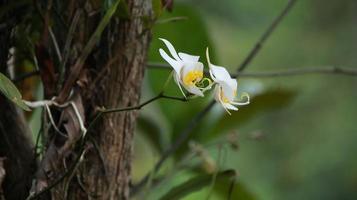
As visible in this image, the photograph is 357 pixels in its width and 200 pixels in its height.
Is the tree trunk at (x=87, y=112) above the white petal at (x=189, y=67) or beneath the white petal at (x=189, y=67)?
beneath

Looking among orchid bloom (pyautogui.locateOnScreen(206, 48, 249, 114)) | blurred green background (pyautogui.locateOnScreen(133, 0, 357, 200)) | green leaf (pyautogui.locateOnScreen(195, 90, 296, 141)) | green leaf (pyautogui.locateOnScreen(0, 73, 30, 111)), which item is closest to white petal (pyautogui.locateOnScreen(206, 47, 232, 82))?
orchid bloom (pyautogui.locateOnScreen(206, 48, 249, 114))

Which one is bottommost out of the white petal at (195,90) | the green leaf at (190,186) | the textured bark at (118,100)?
the green leaf at (190,186)

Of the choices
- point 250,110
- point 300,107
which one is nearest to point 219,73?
point 250,110

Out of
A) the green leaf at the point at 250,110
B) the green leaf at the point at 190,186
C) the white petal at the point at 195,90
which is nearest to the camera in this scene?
the white petal at the point at 195,90

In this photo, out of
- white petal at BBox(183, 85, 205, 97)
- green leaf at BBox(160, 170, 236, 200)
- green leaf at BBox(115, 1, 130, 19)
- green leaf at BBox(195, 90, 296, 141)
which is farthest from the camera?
green leaf at BBox(195, 90, 296, 141)

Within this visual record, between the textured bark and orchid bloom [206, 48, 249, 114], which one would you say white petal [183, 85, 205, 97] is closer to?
orchid bloom [206, 48, 249, 114]

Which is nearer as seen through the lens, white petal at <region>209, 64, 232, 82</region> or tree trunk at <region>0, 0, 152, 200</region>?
white petal at <region>209, 64, 232, 82</region>

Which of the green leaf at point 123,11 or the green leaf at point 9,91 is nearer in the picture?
the green leaf at point 9,91

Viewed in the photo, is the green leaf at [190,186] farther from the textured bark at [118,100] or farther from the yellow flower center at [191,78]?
the yellow flower center at [191,78]

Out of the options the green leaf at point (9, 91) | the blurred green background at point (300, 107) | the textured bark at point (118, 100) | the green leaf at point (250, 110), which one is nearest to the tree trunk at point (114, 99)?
the textured bark at point (118, 100)

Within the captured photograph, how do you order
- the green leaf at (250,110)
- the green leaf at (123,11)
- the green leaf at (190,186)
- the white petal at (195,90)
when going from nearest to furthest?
the white petal at (195,90)
the green leaf at (123,11)
the green leaf at (190,186)
the green leaf at (250,110)

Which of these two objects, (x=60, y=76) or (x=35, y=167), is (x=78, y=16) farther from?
(x=35, y=167)
